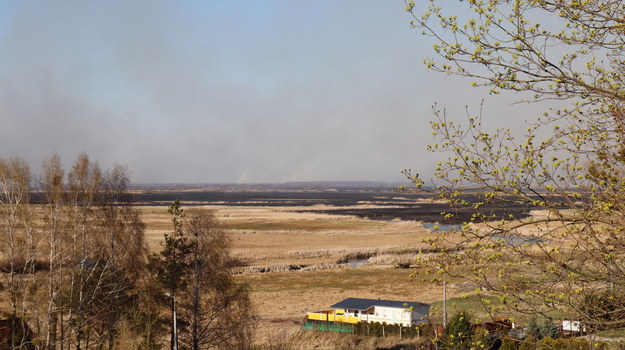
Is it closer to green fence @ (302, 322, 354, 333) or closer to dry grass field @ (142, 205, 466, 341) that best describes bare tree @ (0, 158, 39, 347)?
dry grass field @ (142, 205, 466, 341)

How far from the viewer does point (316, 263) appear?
63.2 metres

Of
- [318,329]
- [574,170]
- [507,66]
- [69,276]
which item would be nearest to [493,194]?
[574,170]

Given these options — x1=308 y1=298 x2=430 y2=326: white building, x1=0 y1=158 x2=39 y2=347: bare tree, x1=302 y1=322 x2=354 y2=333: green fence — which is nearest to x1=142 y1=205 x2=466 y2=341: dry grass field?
x1=302 y1=322 x2=354 y2=333: green fence

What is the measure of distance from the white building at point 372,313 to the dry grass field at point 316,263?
2.74 metres

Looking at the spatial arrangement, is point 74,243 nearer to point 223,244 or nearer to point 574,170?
point 223,244

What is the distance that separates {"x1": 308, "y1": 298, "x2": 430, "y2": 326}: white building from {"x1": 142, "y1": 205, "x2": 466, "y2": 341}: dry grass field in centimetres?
274

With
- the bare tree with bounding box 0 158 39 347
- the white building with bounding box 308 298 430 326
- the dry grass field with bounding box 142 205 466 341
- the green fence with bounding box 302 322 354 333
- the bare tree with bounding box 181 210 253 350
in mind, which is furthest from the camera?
the dry grass field with bounding box 142 205 466 341

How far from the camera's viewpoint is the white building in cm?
3284

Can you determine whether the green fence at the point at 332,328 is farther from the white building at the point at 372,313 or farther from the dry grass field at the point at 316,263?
the dry grass field at the point at 316,263

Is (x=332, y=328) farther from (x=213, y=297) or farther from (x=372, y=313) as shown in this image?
(x=213, y=297)

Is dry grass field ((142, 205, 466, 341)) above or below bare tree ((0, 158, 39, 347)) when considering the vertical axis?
below

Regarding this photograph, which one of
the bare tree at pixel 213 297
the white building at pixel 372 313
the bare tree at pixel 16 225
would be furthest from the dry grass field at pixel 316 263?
the bare tree at pixel 16 225

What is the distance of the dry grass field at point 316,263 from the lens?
138 feet

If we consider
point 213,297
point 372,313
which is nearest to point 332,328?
point 372,313
